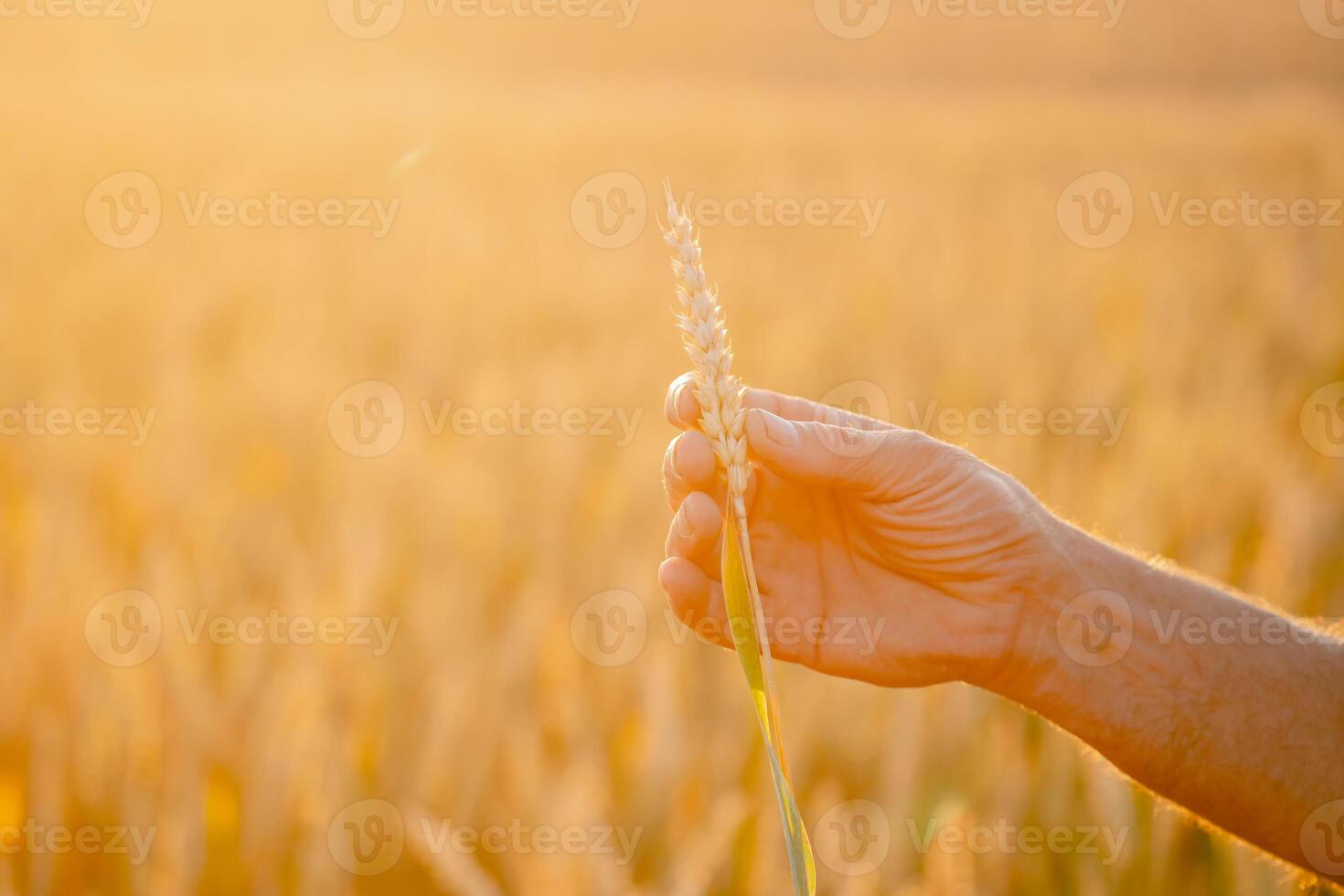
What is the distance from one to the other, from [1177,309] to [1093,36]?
15.7 meters

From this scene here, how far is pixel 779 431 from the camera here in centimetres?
103

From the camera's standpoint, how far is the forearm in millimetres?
1235

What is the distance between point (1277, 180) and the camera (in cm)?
685

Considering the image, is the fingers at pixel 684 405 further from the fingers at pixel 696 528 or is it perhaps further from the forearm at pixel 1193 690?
the forearm at pixel 1193 690

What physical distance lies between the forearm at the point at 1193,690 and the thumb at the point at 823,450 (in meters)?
0.30

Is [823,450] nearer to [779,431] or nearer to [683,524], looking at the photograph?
[779,431]

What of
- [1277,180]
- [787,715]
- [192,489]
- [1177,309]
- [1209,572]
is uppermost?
[1277,180]

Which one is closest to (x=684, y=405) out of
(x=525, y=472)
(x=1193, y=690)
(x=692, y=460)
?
(x=692, y=460)

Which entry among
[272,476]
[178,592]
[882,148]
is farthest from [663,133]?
[178,592]

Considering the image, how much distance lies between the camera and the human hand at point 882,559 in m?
1.14

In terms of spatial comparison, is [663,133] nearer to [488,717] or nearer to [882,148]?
[882,148]

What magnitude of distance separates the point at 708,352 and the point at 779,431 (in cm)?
28

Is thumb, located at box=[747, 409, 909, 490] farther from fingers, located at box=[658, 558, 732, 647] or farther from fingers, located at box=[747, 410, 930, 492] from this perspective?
fingers, located at box=[658, 558, 732, 647]

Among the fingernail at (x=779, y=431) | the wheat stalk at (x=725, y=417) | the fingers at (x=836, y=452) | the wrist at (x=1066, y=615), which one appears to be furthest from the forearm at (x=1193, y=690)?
the wheat stalk at (x=725, y=417)
